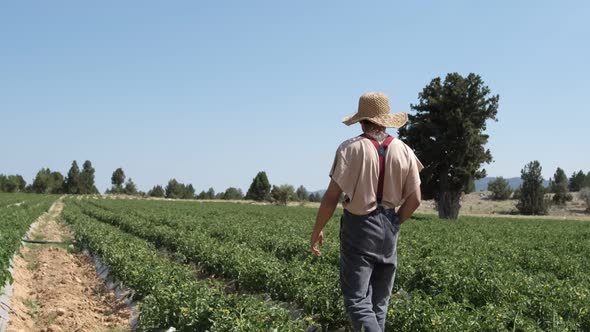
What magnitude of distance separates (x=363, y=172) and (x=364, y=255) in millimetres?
693

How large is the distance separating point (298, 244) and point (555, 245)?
9.09 m

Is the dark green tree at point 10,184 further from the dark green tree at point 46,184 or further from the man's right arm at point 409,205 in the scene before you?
the man's right arm at point 409,205

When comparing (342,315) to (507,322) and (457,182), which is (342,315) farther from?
(457,182)

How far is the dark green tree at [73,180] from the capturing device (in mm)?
105188

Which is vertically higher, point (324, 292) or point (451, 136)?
point (451, 136)

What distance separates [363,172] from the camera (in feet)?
13.1

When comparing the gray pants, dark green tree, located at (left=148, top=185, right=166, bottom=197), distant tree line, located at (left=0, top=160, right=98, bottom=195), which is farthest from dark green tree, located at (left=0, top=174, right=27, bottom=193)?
the gray pants

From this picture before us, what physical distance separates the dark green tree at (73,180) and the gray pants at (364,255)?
11118cm

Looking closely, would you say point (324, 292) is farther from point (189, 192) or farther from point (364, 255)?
point (189, 192)

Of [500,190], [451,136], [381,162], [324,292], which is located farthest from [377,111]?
[500,190]

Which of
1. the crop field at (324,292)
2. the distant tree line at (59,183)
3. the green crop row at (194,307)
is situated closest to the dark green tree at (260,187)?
the distant tree line at (59,183)

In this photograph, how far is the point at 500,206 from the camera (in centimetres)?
7650

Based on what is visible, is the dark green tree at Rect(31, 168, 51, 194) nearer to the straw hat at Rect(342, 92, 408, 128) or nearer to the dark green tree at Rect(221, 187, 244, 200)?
the dark green tree at Rect(221, 187, 244, 200)

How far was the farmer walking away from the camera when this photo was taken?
4008 mm
